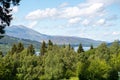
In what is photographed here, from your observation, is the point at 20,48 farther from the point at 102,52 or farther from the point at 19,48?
the point at 102,52

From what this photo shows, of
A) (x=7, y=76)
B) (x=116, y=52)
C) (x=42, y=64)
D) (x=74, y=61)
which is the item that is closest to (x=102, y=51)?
(x=116, y=52)

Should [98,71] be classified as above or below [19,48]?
below

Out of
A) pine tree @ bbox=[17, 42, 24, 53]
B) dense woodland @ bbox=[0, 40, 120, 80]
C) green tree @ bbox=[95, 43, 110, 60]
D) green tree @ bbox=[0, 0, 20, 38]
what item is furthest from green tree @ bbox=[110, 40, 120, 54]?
green tree @ bbox=[0, 0, 20, 38]

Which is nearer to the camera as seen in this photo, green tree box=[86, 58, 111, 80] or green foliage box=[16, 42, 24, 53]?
green tree box=[86, 58, 111, 80]

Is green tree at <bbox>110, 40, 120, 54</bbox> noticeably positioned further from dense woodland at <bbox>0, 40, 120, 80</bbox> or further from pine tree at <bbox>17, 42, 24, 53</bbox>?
dense woodland at <bbox>0, 40, 120, 80</bbox>

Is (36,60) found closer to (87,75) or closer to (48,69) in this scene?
(48,69)

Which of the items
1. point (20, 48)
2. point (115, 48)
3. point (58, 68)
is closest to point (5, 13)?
point (58, 68)

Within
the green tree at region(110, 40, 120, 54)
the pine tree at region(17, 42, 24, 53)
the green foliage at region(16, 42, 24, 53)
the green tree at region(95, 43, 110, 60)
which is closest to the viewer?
the green tree at region(95, 43, 110, 60)

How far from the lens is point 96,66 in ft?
414

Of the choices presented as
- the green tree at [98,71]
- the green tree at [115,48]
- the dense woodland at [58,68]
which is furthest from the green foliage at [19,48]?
the green tree at [98,71]

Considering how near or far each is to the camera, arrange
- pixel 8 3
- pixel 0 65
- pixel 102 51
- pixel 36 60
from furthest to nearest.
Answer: pixel 102 51, pixel 36 60, pixel 0 65, pixel 8 3

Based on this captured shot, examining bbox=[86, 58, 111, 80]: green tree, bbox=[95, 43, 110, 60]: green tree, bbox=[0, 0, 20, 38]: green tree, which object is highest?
bbox=[0, 0, 20, 38]: green tree

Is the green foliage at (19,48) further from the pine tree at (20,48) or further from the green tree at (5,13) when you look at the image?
the green tree at (5,13)

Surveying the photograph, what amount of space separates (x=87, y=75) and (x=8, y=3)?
317ft
